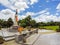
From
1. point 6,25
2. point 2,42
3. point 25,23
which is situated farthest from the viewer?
point 6,25

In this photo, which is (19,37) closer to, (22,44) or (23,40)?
(23,40)

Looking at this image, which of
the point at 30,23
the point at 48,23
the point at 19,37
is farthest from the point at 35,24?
the point at 19,37

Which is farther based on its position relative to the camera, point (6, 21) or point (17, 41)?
point (6, 21)

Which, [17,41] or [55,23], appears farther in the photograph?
[55,23]

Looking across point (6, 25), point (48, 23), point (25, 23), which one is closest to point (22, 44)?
point (25, 23)

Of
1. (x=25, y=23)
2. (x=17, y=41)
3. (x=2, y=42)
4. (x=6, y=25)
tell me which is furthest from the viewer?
(x=6, y=25)

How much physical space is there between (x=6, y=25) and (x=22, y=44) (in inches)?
2773

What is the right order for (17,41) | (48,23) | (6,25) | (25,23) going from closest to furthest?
1. (17,41)
2. (25,23)
3. (6,25)
4. (48,23)

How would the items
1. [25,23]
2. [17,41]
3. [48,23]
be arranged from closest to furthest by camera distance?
[17,41], [25,23], [48,23]

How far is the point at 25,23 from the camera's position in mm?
75438

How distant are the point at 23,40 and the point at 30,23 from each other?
6496 cm

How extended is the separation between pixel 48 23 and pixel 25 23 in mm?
19763

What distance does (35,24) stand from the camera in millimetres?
79938

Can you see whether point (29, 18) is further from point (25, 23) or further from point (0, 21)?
point (0, 21)
